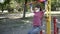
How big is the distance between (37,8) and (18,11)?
28.6 meters

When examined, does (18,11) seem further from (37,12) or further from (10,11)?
(37,12)

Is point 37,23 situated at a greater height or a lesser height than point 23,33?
greater

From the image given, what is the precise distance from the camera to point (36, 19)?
7.16 meters

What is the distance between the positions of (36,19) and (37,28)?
1.02 feet

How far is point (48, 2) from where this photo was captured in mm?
6277

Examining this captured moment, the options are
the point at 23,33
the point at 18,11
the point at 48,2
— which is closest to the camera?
the point at 48,2

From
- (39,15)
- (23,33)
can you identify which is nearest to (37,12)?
(39,15)

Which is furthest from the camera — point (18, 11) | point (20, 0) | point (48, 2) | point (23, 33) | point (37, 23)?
point (18, 11)

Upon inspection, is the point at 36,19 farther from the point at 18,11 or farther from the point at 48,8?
the point at 18,11

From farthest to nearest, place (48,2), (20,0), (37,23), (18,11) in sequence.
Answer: (18,11) → (20,0) → (37,23) → (48,2)

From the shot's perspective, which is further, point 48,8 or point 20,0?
point 20,0

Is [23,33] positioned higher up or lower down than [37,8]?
lower down

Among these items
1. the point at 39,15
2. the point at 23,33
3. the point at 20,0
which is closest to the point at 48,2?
the point at 39,15

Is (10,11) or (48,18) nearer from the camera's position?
(48,18)
